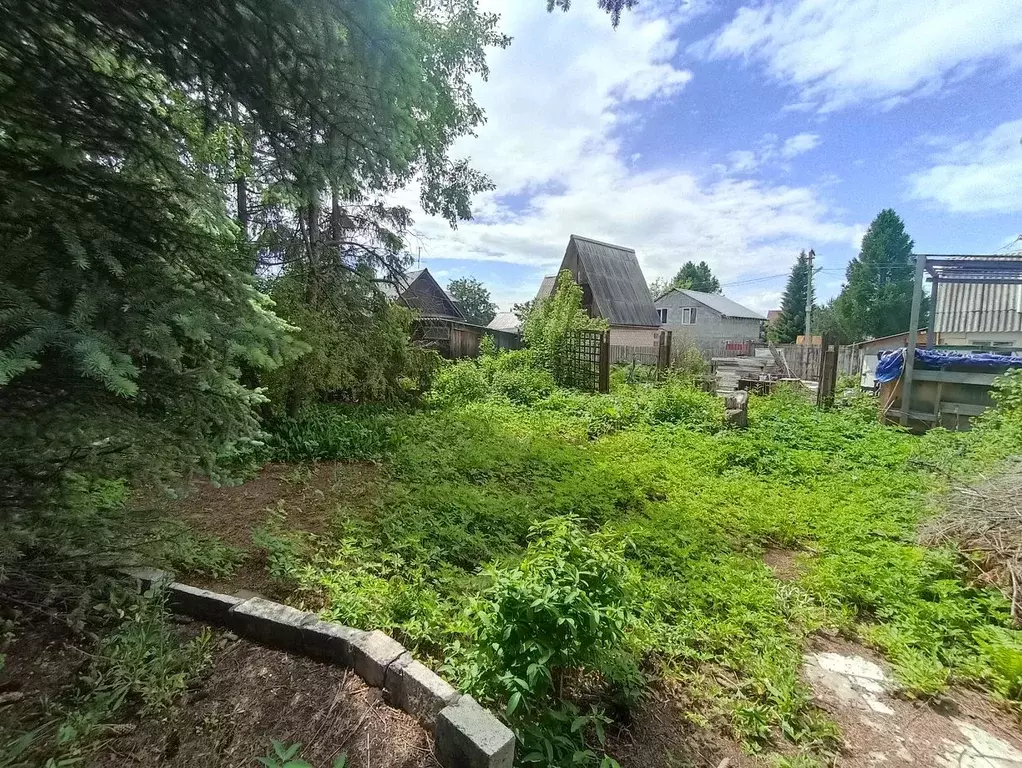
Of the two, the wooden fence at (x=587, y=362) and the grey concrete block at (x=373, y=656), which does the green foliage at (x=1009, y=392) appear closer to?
the wooden fence at (x=587, y=362)

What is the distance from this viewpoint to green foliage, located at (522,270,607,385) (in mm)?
10055

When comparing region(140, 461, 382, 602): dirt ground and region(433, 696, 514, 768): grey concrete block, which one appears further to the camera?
region(140, 461, 382, 602): dirt ground

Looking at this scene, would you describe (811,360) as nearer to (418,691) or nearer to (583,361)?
(583,361)

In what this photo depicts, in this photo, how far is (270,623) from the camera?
1.84m

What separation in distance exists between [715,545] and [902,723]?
1.36m

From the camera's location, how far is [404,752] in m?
1.41

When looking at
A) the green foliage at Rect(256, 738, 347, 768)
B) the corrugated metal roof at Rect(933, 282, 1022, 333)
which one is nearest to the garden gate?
the corrugated metal roof at Rect(933, 282, 1022, 333)

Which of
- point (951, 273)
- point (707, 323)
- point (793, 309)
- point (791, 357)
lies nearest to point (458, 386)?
point (951, 273)

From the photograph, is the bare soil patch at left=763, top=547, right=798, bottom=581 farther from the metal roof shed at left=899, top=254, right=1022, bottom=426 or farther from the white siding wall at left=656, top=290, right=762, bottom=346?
the white siding wall at left=656, top=290, right=762, bottom=346

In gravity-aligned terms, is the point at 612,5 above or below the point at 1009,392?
above

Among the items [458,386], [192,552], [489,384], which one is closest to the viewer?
[192,552]

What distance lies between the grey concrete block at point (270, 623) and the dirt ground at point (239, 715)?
7 centimetres

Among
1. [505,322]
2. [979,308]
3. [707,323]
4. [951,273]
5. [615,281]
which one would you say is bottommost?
[979,308]

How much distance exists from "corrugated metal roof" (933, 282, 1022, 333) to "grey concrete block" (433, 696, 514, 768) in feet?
32.2
